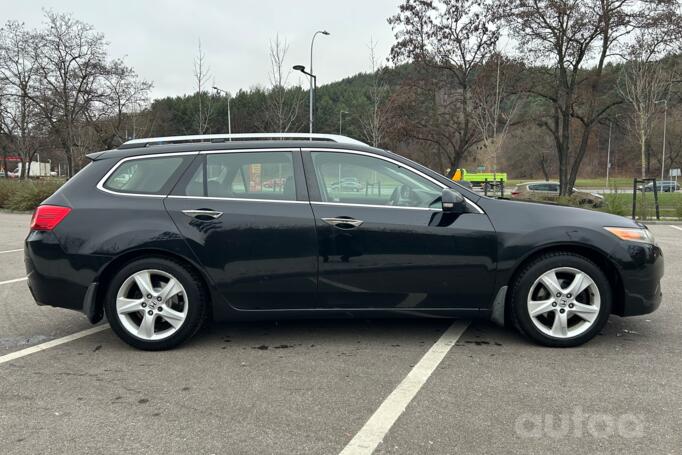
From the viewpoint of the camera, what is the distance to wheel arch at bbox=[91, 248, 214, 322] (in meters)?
3.90

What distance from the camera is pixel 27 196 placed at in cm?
2077

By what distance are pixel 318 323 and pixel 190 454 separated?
220 cm

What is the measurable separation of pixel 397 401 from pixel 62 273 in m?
2.67

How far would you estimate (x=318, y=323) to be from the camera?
15.3ft

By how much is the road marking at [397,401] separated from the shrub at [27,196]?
20.7 m

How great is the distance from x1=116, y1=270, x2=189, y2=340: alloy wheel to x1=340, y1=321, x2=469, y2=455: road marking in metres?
1.75

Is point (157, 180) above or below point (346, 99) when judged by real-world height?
below

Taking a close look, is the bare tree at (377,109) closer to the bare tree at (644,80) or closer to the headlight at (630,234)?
the bare tree at (644,80)

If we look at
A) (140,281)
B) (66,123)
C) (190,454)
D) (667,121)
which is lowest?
(190,454)

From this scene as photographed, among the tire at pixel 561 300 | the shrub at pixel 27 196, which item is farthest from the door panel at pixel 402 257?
the shrub at pixel 27 196

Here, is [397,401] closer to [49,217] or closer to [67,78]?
[49,217]

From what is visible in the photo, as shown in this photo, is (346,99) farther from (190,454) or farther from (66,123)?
(190,454)

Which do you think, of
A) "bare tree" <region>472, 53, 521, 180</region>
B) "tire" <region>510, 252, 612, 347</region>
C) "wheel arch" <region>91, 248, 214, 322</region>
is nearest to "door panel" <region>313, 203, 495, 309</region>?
"tire" <region>510, 252, 612, 347</region>

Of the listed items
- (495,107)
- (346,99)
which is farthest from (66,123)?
(346,99)
